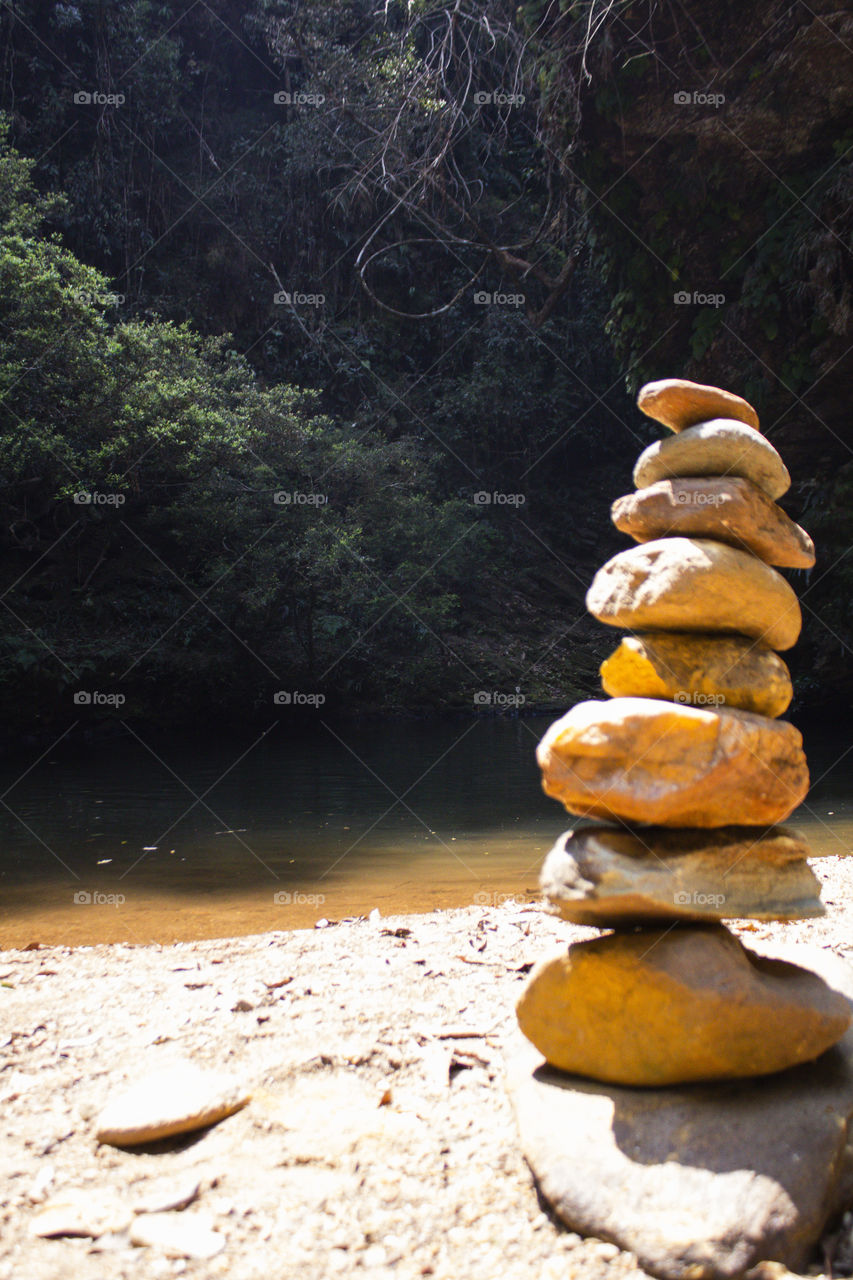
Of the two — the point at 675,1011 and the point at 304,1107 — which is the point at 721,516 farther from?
the point at 304,1107

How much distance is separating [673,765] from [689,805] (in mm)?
135

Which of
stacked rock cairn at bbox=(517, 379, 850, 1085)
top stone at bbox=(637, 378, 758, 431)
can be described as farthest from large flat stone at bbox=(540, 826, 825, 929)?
top stone at bbox=(637, 378, 758, 431)

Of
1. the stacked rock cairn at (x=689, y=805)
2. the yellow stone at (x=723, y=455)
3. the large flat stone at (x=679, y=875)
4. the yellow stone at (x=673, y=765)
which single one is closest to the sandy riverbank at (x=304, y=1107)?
the stacked rock cairn at (x=689, y=805)

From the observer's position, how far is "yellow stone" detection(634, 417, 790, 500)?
3.18 meters

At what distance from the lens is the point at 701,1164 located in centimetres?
233

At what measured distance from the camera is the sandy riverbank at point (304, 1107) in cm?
223

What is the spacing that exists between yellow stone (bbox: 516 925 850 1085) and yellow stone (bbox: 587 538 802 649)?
1.03 metres

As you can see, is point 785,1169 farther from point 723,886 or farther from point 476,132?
point 476,132

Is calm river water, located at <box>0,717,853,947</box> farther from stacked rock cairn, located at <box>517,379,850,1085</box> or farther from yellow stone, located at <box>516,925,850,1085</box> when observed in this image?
stacked rock cairn, located at <box>517,379,850,1085</box>

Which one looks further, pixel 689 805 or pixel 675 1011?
pixel 689 805

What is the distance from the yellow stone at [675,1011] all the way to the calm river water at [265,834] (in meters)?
3.03

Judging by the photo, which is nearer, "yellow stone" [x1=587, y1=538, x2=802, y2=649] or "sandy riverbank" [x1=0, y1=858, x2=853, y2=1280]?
"sandy riverbank" [x1=0, y1=858, x2=853, y2=1280]

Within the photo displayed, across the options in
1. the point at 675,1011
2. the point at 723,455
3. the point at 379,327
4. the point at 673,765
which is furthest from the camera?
the point at 379,327

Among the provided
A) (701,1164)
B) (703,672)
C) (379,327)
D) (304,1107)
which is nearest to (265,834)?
(304,1107)
